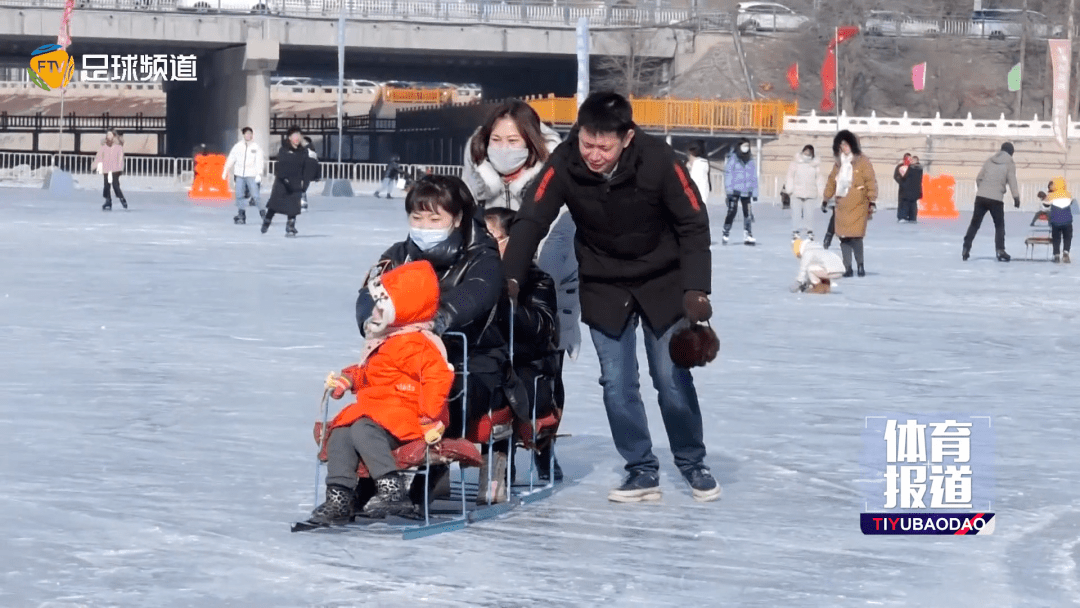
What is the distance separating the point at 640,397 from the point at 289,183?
16.4 m

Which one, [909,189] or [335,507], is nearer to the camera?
[335,507]

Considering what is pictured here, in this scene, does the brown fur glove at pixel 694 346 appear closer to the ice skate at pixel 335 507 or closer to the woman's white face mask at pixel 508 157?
the woman's white face mask at pixel 508 157

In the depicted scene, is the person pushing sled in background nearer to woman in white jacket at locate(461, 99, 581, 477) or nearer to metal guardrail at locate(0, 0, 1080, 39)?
woman in white jacket at locate(461, 99, 581, 477)

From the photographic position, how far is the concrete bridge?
53.5 meters

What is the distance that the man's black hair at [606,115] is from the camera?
5.76 m

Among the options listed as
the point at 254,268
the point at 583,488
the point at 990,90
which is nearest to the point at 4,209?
the point at 254,268

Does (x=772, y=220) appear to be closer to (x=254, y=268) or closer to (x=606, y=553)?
(x=254, y=268)

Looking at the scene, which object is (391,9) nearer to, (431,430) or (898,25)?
(898,25)

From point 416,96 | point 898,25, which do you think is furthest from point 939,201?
point 416,96

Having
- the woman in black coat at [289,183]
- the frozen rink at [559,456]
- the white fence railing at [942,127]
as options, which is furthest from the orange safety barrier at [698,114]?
the frozen rink at [559,456]

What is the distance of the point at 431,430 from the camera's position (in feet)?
18.1

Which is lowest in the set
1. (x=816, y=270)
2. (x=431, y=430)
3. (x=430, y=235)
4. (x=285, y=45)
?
(x=816, y=270)

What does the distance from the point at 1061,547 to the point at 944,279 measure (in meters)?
12.6

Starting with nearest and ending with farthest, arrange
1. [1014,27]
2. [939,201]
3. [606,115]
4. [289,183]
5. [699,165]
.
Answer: [606,115], [289,183], [699,165], [939,201], [1014,27]
